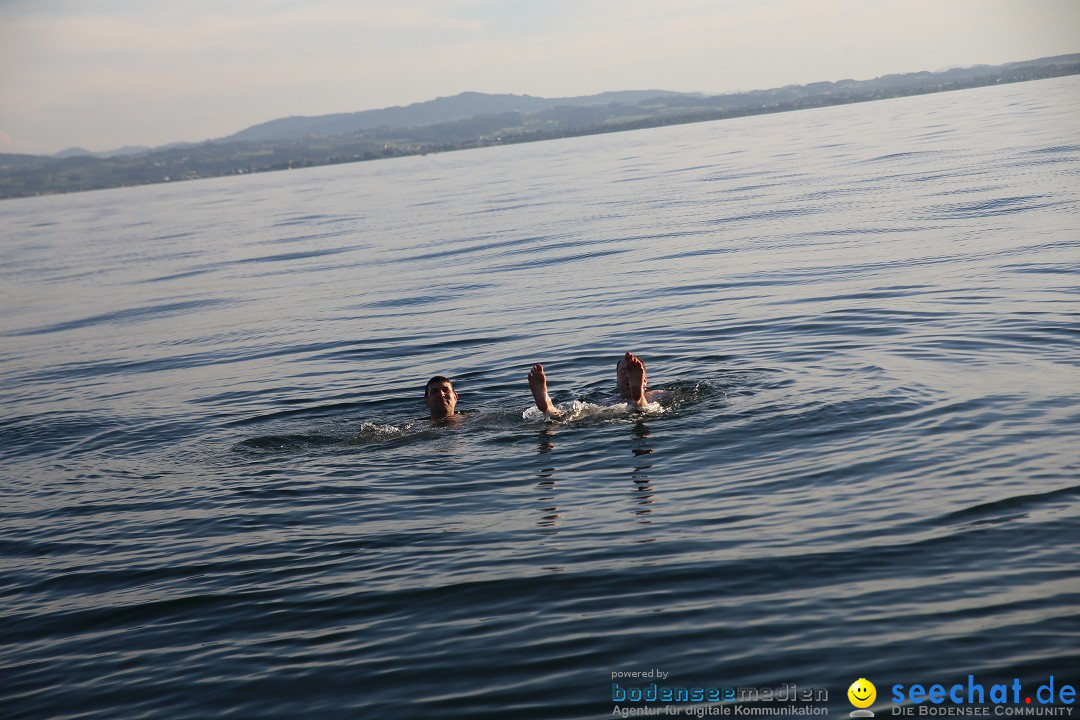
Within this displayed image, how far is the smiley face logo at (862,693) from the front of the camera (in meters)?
5.95

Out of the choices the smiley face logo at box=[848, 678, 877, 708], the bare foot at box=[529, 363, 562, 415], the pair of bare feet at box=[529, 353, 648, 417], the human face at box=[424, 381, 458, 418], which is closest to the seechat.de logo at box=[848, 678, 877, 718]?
the smiley face logo at box=[848, 678, 877, 708]

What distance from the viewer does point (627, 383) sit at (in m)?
12.8

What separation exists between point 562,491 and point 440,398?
3167 mm

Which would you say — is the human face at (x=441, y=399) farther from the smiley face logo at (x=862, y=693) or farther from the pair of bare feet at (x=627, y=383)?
the smiley face logo at (x=862, y=693)

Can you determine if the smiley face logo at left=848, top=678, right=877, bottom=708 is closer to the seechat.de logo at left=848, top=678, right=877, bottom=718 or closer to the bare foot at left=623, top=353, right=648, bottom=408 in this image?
the seechat.de logo at left=848, top=678, right=877, bottom=718

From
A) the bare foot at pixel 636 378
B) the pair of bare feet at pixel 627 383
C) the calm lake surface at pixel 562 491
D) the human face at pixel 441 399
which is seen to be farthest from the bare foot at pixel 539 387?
the human face at pixel 441 399

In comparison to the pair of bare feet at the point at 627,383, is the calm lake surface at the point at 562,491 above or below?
below

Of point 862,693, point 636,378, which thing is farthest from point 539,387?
point 862,693

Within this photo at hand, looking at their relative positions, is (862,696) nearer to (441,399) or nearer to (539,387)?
(539,387)

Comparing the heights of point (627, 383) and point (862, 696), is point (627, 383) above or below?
above

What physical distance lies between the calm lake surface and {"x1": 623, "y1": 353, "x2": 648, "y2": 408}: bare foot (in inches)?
12.5

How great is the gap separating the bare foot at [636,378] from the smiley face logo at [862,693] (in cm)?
619

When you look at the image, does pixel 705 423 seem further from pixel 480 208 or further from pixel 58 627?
pixel 480 208

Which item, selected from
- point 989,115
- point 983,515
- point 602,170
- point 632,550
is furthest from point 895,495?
point 989,115
